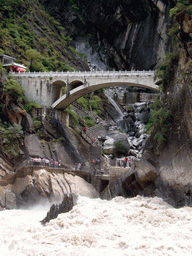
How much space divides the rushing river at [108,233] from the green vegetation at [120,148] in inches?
798

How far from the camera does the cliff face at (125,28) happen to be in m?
58.8

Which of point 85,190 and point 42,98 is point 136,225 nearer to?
point 85,190

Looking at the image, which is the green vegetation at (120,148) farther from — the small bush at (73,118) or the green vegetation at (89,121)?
the green vegetation at (89,121)

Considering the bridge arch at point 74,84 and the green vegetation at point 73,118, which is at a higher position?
the bridge arch at point 74,84

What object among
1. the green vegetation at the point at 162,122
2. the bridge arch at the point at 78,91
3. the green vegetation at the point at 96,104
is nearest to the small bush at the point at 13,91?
the bridge arch at the point at 78,91

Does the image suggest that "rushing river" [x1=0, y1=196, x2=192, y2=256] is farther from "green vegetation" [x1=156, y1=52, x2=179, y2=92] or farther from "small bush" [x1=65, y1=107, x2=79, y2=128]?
"small bush" [x1=65, y1=107, x2=79, y2=128]

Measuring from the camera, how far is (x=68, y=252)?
43.1ft

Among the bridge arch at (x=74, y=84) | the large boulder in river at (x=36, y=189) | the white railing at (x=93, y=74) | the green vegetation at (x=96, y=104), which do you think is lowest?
the large boulder in river at (x=36, y=189)

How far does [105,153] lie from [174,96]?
65.6 ft

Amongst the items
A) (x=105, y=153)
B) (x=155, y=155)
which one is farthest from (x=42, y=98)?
(x=155, y=155)

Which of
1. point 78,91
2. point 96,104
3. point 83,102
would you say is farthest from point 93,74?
point 96,104

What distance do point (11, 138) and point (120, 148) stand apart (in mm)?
15137

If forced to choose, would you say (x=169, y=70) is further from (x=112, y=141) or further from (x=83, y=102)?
(x=83, y=102)

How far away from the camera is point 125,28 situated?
6438 cm
